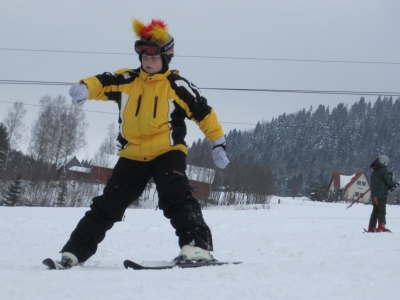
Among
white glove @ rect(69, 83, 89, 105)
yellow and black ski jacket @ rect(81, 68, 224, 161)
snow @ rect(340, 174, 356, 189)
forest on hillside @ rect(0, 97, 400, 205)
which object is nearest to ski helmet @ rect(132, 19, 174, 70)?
yellow and black ski jacket @ rect(81, 68, 224, 161)

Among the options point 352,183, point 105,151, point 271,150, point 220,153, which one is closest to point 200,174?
point 105,151

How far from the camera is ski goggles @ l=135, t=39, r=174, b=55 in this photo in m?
3.83

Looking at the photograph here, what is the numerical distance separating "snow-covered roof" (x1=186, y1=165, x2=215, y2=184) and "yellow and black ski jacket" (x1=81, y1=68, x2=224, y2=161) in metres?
48.5

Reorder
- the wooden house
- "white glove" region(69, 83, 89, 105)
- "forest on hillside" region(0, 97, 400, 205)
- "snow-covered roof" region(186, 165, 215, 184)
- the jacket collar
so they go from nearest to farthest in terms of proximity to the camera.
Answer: "white glove" region(69, 83, 89, 105)
the jacket collar
"forest on hillside" region(0, 97, 400, 205)
"snow-covered roof" region(186, 165, 215, 184)
the wooden house

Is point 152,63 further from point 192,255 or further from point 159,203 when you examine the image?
point 192,255

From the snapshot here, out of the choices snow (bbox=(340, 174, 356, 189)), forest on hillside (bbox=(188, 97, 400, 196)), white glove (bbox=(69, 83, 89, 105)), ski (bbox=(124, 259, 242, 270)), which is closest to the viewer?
ski (bbox=(124, 259, 242, 270))

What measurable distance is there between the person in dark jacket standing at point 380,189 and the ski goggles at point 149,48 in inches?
256

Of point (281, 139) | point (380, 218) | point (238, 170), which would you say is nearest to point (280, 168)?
point (281, 139)

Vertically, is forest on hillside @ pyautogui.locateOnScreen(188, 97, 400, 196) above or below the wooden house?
above

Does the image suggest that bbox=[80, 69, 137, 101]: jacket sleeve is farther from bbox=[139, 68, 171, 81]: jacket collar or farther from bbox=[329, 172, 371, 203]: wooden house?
bbox=[329, 172, 371, 203]: wooden house

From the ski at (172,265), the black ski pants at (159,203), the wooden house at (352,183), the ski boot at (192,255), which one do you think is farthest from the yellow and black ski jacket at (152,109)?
the wooden house at (352,183)

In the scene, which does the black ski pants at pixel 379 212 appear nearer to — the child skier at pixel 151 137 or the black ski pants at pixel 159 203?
the child skier at pixel 151 137

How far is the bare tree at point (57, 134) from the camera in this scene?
1746 inches

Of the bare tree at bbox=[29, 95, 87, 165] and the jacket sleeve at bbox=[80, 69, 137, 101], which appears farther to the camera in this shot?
the bare tree at bbox=[29, 95, 87, 165]
